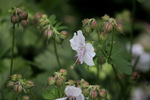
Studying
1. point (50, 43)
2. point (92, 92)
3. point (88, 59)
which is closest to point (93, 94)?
point (92, 92)

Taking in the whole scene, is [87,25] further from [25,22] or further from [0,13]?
[0,13]

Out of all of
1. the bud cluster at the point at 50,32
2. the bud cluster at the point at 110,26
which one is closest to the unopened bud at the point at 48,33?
the bud cluster at the point at 50,32

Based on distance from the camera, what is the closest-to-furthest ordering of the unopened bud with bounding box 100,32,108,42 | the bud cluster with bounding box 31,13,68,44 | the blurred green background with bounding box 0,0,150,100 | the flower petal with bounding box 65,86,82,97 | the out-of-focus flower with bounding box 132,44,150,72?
the flower petal with bounding box 65,86,82,97 → the unopened bud with bounding box 100,32,108,42 → the bud cluster with bounding box 31,13,68,44 → the blurred green background with bounding box 0,0,150,100 → the out-of-focus flower with bounding box 132,44,150,72

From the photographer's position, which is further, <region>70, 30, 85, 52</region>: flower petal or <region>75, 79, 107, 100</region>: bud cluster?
<region>70, 30, 85, 52</region>: flower petal

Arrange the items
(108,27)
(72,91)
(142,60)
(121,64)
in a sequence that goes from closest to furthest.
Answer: (72,91) → (108,27) → (121,64) → (142,60)

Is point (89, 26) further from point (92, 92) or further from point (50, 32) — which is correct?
point (92, 92)

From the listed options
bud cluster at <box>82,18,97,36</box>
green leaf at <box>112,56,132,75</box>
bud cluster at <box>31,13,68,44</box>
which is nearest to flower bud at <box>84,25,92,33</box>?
bud cluster at <box>82,18,97,36</box>

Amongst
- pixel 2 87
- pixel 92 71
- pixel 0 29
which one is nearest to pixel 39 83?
pixel 2 87

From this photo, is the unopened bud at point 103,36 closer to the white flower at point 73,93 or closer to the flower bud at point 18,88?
the white flower at point 73,93

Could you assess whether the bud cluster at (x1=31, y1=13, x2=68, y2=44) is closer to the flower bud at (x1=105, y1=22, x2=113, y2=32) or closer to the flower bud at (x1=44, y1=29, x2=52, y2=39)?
the flower bud at (x1=44, y1=29, x2=52, y2=39)
